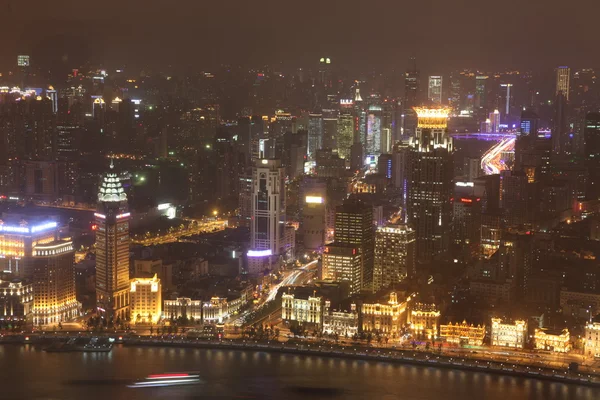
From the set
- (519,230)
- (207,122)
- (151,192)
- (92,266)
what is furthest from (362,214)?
(207,122)

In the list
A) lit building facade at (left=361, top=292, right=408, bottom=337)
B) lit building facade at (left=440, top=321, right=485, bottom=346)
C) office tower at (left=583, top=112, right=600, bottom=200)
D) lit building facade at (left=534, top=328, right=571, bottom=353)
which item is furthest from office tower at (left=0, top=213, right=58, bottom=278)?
office tower at (left=583, top=112, right=600, bottom=200)

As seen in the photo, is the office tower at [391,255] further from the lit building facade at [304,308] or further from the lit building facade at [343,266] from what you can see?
the lit building facade at [304,308]

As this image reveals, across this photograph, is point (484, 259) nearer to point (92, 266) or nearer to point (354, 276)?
point (354, 276)

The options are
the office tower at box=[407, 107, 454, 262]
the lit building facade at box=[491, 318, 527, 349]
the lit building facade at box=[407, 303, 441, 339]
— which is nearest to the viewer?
the lit building facade at box=[491, 318, 527, 349]

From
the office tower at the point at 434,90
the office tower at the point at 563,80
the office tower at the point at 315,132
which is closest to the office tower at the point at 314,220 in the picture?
the office tower at the point at 434,90

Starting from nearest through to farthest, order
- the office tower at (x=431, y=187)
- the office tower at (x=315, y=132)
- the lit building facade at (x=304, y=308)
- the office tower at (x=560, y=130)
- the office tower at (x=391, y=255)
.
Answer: the lit building facade at (x=304, y=308) < the office tower at (x=391, y=255) < the office tower at (x=431, y=187) < the office tower at (x=560, y=130) < the office tower at (x=315, y=132)

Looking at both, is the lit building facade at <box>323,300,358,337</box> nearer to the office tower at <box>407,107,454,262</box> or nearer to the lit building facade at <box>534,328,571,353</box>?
the lit building facade at <box>534,328,571,353</box>

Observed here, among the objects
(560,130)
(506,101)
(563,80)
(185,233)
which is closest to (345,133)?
(506,101)
